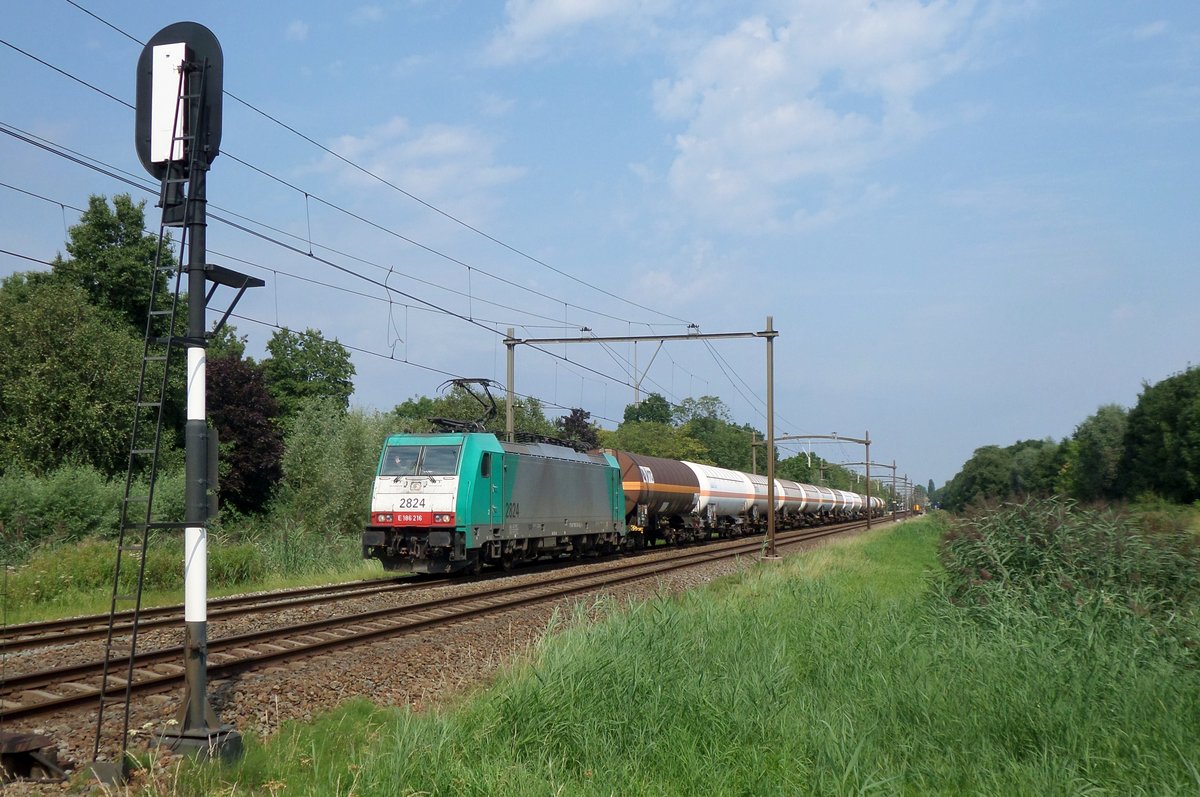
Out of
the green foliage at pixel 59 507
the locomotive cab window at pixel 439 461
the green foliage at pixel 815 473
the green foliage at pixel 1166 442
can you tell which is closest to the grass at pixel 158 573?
the green foliage at pixel 59 507

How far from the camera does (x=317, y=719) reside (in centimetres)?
766

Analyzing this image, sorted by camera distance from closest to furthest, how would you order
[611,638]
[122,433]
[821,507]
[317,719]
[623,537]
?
[317,719] → [611,638] → [623,537] → [122,433] → [821,507]

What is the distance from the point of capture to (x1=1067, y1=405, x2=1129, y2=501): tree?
5072cm

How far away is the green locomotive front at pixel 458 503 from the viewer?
19.0 m

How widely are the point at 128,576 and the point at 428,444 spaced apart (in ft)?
19.6

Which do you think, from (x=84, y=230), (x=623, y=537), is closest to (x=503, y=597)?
(x=623, y=537)

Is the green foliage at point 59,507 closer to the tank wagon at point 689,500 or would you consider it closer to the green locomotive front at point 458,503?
the green locomotive front at point 458,503

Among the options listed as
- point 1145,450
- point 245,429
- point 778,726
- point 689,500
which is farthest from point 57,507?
point 1145,450

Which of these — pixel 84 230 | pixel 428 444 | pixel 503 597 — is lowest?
pixel 503 597

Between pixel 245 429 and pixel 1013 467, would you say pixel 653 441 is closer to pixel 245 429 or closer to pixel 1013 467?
pixel 245 429

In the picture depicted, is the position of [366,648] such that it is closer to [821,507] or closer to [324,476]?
[324,476]

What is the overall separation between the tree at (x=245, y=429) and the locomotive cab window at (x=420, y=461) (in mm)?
28301

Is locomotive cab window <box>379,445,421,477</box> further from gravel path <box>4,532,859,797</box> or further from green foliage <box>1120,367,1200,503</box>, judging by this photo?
green foliage <box>1120,367,1200,503</box>

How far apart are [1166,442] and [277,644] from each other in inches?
1620
